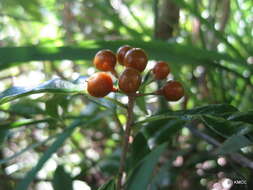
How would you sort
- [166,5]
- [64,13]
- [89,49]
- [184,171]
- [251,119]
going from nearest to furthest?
[251,119], [89,49], [184,171], [166,5], [64,13]

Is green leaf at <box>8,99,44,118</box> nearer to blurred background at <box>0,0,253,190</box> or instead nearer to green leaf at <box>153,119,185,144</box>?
blurred background at <box>0,0,253,190</box>

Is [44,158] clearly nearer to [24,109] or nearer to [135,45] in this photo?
[24,109]

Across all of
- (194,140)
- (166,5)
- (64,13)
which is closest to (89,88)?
(194,140)

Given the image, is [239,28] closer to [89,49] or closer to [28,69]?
[89,49]

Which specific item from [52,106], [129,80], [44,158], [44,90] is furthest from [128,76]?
[44,158]

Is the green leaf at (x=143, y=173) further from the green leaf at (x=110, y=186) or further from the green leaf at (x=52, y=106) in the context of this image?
the green leaf at (x=52, y=106)

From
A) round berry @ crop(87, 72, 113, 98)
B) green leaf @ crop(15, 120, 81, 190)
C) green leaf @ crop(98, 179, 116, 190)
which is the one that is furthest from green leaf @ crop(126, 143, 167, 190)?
green leaf @ crop(15, 120, 81, 190)
